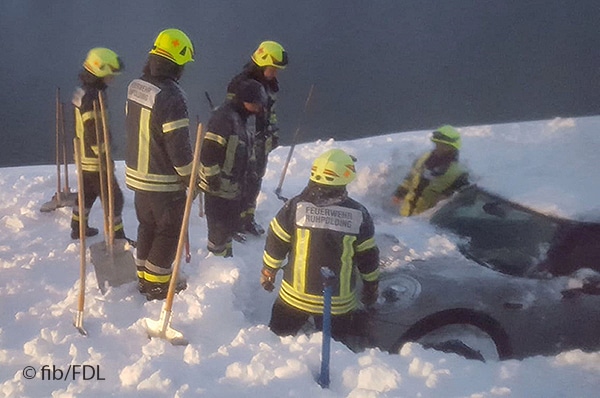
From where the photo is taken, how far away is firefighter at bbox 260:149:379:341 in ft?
10.3

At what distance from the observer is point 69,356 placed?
3.12 m

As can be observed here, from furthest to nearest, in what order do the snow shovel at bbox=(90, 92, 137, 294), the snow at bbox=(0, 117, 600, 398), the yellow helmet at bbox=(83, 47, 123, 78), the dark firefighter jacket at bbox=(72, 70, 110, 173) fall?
the dark firefighter jacket at bbox=(72, 70, 110, 173) → the yellow helmet at bbox=(83, 47, 123, 78) → the snow shovel at bbox=(90, 92, 137, 294) → the snow at bbox=(0, 117, 600, 398)

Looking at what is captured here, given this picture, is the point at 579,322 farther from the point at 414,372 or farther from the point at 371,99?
the point at 371,99

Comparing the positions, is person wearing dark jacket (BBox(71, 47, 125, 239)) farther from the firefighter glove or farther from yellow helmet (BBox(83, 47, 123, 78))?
the firefighter glove

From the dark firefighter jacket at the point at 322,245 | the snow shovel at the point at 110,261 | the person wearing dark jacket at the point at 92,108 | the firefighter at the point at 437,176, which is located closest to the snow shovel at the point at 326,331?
the dark firefighter jacket at the point at 322,245

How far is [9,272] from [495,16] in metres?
25.0

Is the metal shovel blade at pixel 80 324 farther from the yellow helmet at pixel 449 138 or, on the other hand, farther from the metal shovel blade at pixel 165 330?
the yellow helmet at pixel 449 138

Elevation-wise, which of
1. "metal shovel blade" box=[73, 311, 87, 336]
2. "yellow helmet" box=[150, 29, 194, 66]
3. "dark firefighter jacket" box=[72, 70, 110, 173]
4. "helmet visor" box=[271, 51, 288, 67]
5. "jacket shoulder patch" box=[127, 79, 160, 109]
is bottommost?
"metal shovel blade" box=[73, 311, 87, 336]

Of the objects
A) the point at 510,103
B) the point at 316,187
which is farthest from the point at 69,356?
the point at 510,103

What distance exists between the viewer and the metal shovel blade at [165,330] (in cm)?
323

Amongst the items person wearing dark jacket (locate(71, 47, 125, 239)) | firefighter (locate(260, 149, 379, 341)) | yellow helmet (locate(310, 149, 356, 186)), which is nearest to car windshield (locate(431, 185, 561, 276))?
firefighter (locate(260, 149, 379, 341))

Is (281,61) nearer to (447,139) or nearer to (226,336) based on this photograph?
(447,139)

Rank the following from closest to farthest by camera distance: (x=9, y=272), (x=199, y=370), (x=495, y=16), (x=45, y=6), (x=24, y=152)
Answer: (x=199, y=370)
(x=9, y=272)
(x=24, y=152)
(x=495, y=16)
(x=45, y=6)

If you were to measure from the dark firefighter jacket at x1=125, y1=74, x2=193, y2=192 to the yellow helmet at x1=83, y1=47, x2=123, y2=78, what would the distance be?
2.99ft
